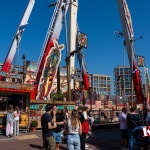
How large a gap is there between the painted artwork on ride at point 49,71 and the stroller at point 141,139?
69.6 feet

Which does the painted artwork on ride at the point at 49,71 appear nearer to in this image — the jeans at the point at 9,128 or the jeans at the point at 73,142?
the jeans at the point at 9,128

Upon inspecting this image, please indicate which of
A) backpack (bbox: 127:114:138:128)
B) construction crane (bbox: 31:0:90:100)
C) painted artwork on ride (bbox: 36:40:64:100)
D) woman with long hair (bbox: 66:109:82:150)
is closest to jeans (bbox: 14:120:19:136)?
backpack (bbox: 127:114:138:128)

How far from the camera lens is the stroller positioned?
10.4m

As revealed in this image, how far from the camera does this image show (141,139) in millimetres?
10461

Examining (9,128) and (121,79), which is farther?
(121,79)

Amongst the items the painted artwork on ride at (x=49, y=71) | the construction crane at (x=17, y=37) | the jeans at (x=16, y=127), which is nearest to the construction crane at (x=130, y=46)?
the construction crane at (x=17, y=37)

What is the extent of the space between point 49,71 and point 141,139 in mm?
22356

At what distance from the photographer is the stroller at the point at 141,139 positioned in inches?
408

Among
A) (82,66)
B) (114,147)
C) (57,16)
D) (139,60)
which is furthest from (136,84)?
(114,147)

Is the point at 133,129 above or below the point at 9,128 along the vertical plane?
above

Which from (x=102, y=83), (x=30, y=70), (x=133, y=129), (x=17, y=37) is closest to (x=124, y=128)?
(x=133, y=129)

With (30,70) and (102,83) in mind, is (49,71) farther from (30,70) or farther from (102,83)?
(102,83)

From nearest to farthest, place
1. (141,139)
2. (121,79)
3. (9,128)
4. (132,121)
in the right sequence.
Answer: (141,139), (132,121), (9,128), (121,79)

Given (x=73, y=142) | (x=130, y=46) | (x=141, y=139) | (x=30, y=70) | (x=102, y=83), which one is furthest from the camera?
(x=102, y=83)
